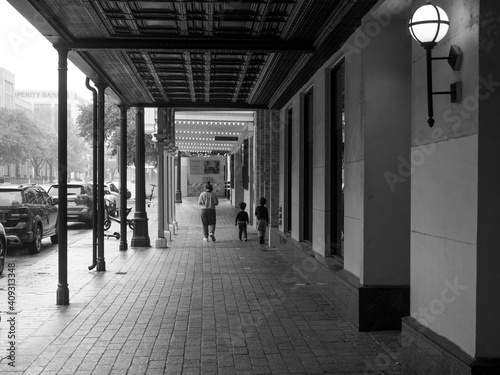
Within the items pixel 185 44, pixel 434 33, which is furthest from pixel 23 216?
pixel 434 33

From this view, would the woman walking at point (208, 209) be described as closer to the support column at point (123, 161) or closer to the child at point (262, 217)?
the child at point (262, 217)

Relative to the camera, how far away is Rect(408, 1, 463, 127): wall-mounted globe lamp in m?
4.57

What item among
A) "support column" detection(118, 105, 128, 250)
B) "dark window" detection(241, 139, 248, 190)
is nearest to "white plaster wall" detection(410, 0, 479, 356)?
"support column" detection(118, 105, 128, 250)

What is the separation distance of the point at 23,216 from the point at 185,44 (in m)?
7.20

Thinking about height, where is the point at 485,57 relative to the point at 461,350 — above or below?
above

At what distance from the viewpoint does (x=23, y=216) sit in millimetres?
13773

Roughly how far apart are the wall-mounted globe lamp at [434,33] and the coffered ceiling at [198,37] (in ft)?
6.12

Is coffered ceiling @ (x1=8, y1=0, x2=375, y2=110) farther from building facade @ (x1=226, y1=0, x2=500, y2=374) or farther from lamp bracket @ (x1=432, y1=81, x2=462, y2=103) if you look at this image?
lamp bracket @ (x1=432, y1=81, x2=462, y2=103)

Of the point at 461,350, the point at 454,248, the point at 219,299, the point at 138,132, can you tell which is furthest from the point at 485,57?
the point at 138,132

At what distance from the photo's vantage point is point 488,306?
13.6ft

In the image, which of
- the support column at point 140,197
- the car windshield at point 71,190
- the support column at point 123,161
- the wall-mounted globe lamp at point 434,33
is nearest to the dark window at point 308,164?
the support column at point 123,161

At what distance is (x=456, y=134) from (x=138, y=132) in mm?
12224

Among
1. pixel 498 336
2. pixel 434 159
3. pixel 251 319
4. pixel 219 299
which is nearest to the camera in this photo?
pixel 498 336

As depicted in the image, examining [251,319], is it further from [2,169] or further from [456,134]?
[2,169]
